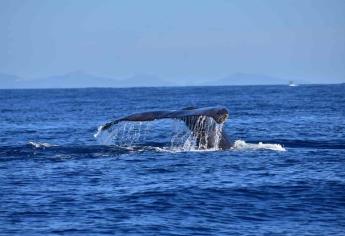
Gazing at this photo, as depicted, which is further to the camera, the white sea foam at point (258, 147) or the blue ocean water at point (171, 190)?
the white sea foam at point (258, 147)

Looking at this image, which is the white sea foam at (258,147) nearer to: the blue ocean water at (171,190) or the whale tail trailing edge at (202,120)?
the blue ocean water at (171,190)

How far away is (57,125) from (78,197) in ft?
82.3

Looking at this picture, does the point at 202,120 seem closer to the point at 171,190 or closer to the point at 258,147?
the point at 258,147

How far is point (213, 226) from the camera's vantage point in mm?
13109

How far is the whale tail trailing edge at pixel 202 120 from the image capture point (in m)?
18.4

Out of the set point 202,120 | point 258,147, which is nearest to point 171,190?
point 202,120

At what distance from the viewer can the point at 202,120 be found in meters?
20.8

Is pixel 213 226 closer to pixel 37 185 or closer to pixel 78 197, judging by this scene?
pixel 78 197

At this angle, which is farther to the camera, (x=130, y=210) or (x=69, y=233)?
(x=130, y=210)

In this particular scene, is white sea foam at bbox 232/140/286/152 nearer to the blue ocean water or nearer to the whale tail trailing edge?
the blue ocean water

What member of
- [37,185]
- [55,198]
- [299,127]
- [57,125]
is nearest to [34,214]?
[55,198]

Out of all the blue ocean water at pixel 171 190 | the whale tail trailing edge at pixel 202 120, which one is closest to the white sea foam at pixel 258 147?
the blue ocean water at pixel 171 190

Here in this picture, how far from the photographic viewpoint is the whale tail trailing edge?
18.4 metres

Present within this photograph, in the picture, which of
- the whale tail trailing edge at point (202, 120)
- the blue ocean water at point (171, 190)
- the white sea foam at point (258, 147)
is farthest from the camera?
the white sea foam at point (258, 147)
